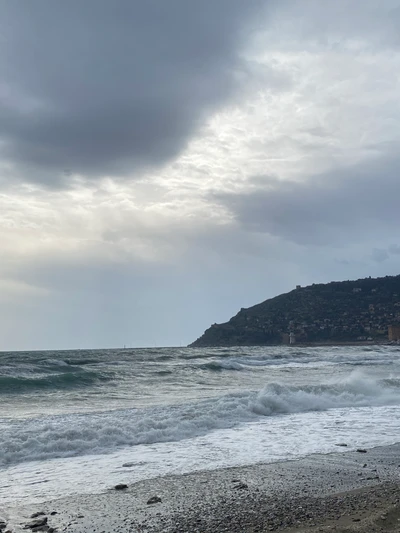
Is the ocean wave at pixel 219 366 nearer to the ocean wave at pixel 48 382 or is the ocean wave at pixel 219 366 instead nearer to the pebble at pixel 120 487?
the ocean wave at pixel 48 382

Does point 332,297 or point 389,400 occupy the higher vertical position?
point 332,297

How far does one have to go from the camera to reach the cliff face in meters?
115

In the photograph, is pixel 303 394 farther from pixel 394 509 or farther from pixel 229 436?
pixel 394 509

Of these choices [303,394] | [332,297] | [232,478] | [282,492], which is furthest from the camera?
[332,297]

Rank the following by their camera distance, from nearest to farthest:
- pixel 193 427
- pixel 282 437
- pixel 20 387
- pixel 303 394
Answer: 1. pixel 282 437
2. pixel 193 427
3. pixel 303 394
4. pixel 20 387

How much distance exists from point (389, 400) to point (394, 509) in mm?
13847

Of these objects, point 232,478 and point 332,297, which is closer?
point 232,478

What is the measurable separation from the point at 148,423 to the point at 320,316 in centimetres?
11399

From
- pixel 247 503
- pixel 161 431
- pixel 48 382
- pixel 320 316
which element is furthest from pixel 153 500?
pixel 320 316

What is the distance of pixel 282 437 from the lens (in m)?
11.3

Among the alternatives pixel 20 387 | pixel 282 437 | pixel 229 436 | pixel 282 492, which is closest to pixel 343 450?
pixel 282 437

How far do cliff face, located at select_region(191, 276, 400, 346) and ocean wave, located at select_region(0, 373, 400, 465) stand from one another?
9750 cm

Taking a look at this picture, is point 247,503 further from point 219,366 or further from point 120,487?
point 219,366

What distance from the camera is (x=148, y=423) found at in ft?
38.6
